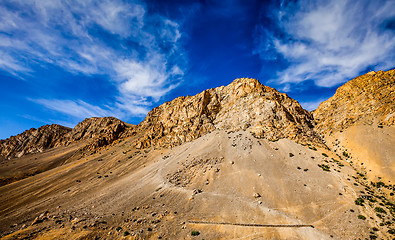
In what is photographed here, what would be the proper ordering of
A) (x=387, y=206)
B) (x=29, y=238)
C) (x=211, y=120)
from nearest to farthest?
(x=29, y=238) < (x=387, y=206) < (x=211, y=120)

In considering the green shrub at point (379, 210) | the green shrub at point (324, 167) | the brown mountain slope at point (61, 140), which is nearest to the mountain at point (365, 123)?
the green shrub at point (324, 167)

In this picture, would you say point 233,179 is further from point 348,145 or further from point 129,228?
point 348,145

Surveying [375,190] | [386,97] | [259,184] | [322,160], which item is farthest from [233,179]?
[386,97]

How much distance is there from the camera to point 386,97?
4312cm

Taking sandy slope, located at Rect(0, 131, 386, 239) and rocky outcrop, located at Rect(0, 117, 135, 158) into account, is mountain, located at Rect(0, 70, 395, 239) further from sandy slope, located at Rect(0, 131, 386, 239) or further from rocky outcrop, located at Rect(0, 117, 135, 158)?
rocky outcrop, located at Rect(0, 117, 135, 158)

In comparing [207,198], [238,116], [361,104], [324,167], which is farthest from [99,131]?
[361,104]

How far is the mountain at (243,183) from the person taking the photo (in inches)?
864

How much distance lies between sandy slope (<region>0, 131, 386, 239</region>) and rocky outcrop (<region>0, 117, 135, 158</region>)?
54.7 metres

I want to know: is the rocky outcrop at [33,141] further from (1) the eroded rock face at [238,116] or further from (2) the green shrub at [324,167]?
(2) the green shrub at [324,167]

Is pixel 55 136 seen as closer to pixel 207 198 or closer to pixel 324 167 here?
pixel 207 198

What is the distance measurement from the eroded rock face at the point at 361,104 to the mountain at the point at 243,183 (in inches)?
13.1

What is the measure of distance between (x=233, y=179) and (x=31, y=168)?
93077mm

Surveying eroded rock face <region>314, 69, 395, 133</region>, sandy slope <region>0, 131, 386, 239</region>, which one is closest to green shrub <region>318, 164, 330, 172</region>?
sandy slope <region>0, 131, 386, 239</region>

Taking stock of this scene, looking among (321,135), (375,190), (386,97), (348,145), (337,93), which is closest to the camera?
(375,190)
